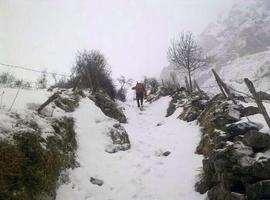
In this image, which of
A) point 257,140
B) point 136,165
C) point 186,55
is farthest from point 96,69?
point 257,140

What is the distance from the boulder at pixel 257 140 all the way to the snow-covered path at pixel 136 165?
5.66ft

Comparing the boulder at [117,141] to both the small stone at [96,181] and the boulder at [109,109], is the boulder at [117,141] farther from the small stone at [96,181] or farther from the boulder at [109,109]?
the boulder at [109,109]


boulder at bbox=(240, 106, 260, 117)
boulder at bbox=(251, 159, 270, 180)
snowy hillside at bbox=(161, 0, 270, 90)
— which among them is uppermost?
snowy hillside at bbox=(161, 0, 270, 90)

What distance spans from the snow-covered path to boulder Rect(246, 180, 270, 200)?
4.60 feet

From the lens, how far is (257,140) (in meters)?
6.71

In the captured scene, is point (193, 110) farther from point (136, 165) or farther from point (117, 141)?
point (136, 165)

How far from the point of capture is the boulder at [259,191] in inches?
219

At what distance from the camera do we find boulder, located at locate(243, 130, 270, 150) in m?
6.60

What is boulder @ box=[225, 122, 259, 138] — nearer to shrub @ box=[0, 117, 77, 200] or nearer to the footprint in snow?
the footprint in snow

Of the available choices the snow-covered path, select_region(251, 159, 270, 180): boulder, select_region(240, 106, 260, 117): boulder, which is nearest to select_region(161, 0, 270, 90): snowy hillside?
the snow-covered path

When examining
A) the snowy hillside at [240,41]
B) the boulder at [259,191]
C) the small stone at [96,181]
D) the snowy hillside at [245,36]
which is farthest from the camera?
the snowy hillside at [245,36]

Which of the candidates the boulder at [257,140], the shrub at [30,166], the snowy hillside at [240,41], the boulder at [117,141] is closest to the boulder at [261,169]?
the boulder at [257,140]

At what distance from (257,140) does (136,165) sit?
3.83 metres

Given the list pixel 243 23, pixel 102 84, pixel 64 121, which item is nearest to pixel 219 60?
pixel 243 23
